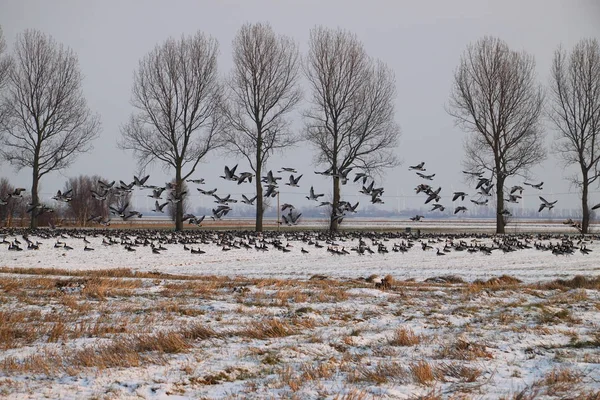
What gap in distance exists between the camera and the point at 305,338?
6879mm

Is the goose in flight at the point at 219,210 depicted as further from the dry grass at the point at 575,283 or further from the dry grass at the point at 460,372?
the dry grass at the point at 460,372

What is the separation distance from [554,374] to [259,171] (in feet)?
98.4

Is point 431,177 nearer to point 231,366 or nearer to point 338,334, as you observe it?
point 338,334

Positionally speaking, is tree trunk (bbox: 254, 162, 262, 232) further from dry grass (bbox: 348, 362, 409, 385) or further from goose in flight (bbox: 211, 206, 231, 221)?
dry grass (bbox: 348, 362, 409, 385)

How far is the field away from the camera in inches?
194

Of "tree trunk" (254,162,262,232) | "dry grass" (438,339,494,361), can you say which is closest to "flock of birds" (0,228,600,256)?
"tree trunk" (254,162,262,232)

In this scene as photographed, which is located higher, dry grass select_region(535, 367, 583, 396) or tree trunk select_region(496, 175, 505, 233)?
tree trunk select_region(496, 175, 505, 233)

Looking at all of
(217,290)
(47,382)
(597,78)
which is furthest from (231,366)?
(597,78)

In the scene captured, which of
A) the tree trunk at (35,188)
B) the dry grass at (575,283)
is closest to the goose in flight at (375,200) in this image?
the dry grass at (575,283)

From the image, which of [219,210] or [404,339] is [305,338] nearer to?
[404,339]

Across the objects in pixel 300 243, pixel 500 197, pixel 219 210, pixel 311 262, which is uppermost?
pixel 500 197

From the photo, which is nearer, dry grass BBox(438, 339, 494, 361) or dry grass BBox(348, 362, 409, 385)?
dry grass BBox(348, 362, 409, 385)

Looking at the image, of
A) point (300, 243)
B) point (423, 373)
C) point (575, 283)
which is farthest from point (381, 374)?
point (300, 243)

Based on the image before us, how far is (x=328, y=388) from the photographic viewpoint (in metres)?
4.91
